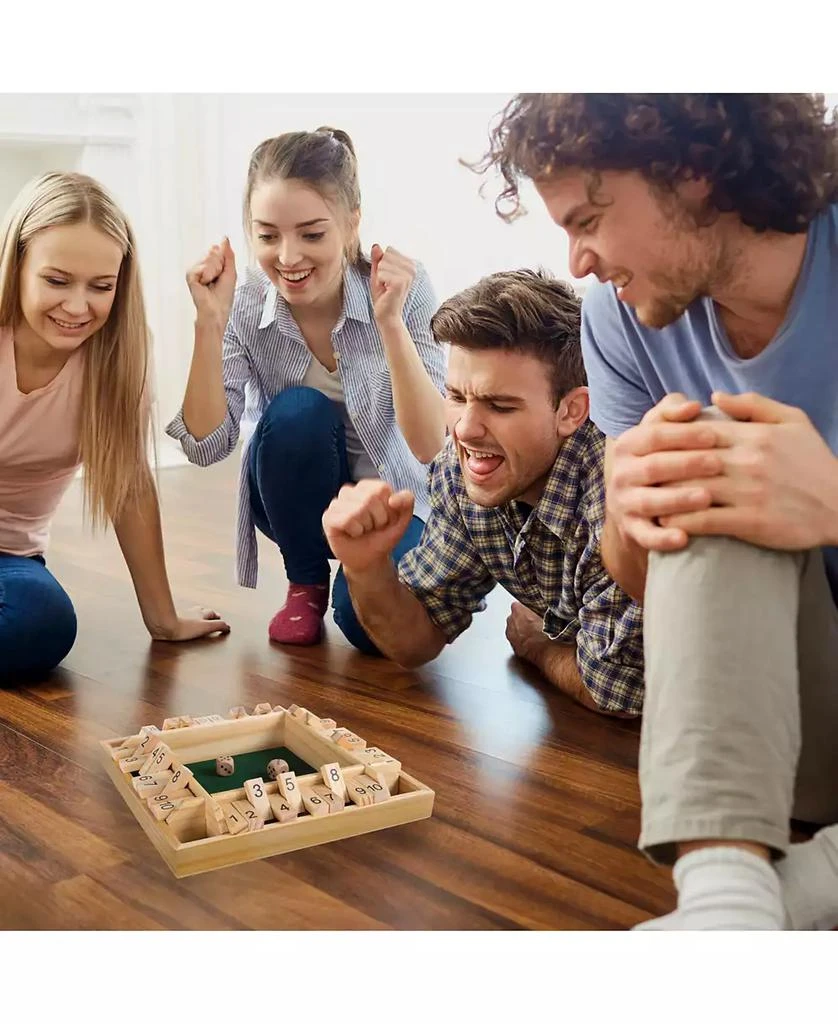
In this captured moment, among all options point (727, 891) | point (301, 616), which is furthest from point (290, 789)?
point (301, 616)

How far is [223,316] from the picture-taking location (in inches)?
67.4

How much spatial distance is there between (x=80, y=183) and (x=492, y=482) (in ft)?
2.17

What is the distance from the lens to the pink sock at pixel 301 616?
5.91 ft

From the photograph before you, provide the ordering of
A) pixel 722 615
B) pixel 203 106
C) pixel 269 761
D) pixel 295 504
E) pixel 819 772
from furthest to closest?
pixel 203 106 → pixel 295 504 → pixel 269 761 → pixel 819 772 → pixel 722 615

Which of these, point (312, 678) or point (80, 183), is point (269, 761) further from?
point (80, 183)

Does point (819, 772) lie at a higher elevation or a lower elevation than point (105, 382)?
lower

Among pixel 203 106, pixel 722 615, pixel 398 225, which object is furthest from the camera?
pixel 203 106

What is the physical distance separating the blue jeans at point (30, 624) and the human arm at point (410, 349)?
526 millimetres

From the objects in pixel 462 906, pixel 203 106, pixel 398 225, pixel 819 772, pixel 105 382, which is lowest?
pixel 462 906

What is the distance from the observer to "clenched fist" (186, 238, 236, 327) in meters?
1.70

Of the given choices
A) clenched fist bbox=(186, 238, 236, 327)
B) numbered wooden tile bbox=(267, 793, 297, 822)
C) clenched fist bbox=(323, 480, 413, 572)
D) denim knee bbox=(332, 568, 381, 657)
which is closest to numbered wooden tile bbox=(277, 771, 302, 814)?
numbered wooden tile bbox=(267, 793, 297, 822)

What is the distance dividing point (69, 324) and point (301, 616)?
0.53m
